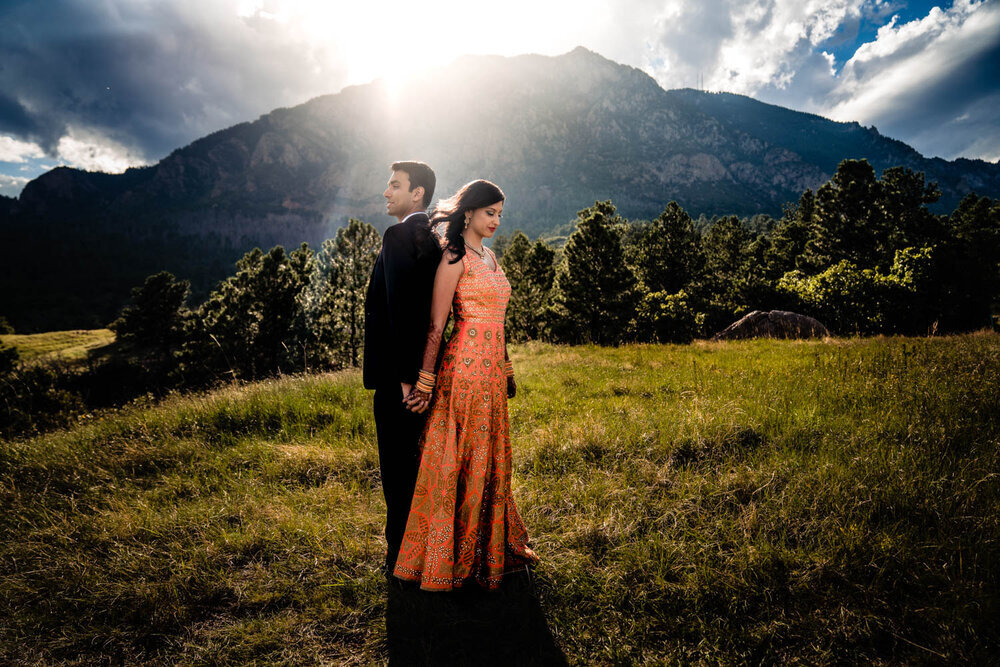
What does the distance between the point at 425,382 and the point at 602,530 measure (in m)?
1.94

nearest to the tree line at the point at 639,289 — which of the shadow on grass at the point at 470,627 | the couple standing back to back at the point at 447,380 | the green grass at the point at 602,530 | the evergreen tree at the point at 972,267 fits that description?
the evergreen tree at the point at 972,267

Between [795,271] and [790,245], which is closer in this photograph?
[795,271]

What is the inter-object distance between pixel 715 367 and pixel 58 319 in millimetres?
141721

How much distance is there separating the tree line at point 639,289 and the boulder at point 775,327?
51.6 inches

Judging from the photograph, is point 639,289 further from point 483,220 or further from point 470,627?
point 470,627

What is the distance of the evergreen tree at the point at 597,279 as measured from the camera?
2266 cm

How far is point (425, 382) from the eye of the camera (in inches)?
105

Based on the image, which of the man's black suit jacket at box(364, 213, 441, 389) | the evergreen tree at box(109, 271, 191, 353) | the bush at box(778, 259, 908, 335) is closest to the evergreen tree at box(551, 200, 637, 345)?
the bush at box(778, 259, 908, 335)

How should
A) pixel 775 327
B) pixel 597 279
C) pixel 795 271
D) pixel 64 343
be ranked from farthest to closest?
pixel 64 343 < pixel 795 271 < pixel 597 279 < pixel 775 327

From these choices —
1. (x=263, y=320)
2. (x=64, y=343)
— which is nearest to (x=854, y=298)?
(x=263, y=320)

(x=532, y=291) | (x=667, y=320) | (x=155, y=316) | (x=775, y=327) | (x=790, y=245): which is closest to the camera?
(x=775, y=327)

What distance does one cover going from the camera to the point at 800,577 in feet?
8.33

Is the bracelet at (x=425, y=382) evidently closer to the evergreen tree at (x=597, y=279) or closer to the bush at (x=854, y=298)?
the bush at (x=854, y=298)

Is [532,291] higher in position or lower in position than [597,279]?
lower
